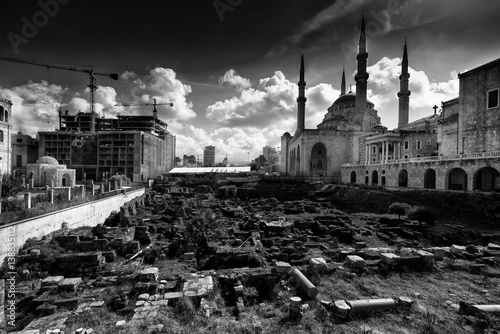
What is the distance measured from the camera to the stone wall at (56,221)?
10453 millimetres

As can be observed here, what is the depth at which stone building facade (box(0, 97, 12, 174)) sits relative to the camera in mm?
29609

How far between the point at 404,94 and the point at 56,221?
192 ft

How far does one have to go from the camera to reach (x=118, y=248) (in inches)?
483

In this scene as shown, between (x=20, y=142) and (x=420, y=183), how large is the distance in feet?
273

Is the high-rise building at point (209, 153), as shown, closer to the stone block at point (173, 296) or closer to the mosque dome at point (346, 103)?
the mosque dome at point (346, 103)

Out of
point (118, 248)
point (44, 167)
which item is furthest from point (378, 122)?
point (44, 167)

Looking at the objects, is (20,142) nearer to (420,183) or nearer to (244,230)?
(244,230)

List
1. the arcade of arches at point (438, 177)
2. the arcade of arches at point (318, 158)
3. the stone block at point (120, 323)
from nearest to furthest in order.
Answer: the stone block at point (120, 323) → the arcade of arches at point (438, 177) → the arcade of arches at point (318, 158)

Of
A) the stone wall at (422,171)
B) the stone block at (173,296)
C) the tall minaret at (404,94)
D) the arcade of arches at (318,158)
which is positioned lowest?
the stone block at (173,296)

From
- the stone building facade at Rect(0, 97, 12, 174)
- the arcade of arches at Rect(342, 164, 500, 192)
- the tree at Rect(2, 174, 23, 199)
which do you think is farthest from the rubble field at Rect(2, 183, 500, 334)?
the stone building facade at Rect(0, 97, 12, 174)

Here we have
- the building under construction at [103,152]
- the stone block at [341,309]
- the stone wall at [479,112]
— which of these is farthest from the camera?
the building under construction at [103,152]

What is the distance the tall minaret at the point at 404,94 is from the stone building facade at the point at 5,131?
6737 centimetres

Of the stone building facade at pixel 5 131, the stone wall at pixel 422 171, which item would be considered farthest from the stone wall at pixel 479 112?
the stone building facade at pixel 5 131

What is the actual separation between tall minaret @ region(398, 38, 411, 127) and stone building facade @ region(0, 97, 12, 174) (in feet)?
221
